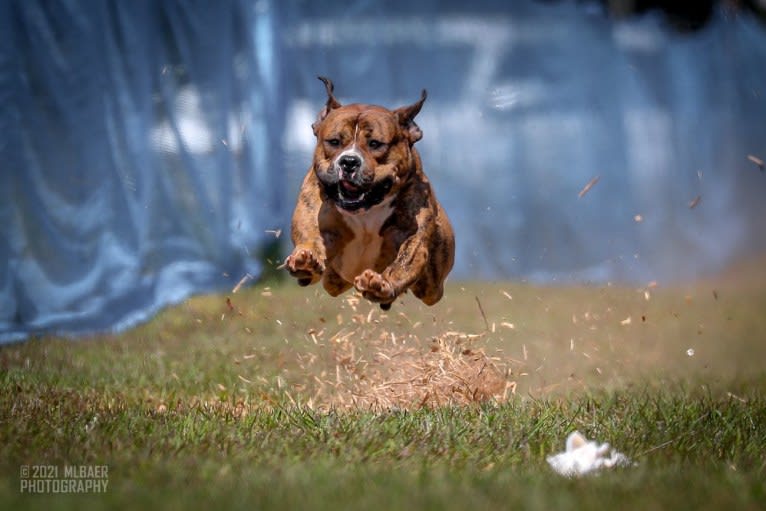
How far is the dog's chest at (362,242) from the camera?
451cm

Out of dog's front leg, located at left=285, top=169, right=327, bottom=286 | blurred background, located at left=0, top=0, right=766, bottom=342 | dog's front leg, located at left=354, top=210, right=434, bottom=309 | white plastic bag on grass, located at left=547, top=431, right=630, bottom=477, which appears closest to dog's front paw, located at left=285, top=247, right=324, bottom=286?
dog's front leg, located at left=285, top=169, right=327, bottom=286

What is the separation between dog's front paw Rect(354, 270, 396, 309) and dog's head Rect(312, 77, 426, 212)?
0.33 m

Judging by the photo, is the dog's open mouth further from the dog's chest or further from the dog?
the dog's chest

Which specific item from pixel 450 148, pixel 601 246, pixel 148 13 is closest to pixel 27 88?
pixel 148 13

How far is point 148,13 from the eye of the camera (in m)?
7.69

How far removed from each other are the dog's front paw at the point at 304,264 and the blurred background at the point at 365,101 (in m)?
3.30

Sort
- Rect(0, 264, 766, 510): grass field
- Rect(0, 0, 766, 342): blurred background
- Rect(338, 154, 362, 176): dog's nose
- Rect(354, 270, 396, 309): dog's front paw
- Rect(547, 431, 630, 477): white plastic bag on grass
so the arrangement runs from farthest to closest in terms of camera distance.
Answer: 1. Rect(0, 0, 766, 342): blurred background
2. Rect(338, 154, 362, 176): dog's nose
3. Rect(354, 270, 396, 309): dog's front paw
4. Rect(547, 431, 630, 477): white plastic bag on grass
5. Rect(0, 264, 766, 510): grass field

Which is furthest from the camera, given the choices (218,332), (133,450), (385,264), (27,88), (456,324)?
(27,88)

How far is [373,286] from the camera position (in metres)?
4.05

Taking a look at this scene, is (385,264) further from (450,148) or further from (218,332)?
(450,148)

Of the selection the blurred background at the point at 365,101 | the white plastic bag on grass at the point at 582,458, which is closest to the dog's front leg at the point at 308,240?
the white plastic bag on grass at the point at 582,458

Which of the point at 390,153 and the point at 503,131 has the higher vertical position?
the point at 390,153

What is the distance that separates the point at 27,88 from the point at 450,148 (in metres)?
3.04

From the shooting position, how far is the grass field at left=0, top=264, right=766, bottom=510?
3.11 m
